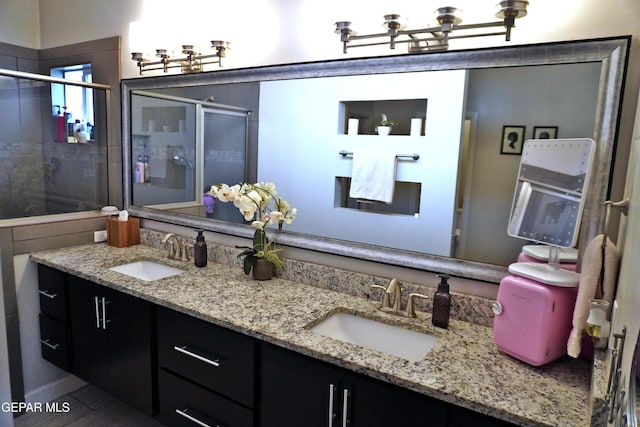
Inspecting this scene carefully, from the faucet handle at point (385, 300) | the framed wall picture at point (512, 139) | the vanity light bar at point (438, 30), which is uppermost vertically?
the vanity light bar at point (438, 30)

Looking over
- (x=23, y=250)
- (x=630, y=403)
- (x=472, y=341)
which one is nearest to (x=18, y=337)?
(x=23, y=250)

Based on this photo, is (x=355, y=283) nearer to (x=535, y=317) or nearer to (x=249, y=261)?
(x=249, y=261)

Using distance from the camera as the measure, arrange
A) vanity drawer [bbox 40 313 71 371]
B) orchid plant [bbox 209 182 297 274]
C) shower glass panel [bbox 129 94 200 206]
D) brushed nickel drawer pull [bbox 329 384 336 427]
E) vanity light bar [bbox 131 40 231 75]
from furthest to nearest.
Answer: shower glass panel [bbox 129 94 200 206], vanity drawer [bbox 40 313 71 371], vanity light bar [bbox 131 40 231 75], orchid plant [bbox 209 182 297 274], brushed nickel drawer pull [bbox 329 384 336 427]

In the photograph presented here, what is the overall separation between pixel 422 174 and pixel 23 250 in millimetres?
2165

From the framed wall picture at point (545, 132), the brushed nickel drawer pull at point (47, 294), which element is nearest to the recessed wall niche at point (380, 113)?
the framed wall picture at point (545, 132)

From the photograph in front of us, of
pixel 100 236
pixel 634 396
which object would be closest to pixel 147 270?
pixel 100 236

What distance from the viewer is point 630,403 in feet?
1.82

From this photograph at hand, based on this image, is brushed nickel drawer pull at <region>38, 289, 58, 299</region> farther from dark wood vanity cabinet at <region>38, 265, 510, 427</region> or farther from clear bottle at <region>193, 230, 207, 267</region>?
clear bottle at <region>193, 230, 207, 267</region>

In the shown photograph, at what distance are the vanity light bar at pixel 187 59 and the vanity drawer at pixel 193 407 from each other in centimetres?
157

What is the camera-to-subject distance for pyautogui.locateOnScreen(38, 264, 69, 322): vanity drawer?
2.22 meters

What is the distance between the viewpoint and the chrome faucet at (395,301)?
1.62 metres

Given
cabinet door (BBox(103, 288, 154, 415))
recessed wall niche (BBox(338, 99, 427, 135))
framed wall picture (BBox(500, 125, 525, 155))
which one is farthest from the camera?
cabinet door (BBox(103, 288, 154, 415))

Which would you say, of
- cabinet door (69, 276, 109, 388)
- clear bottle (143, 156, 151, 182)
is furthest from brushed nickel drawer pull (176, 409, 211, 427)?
clear bottle (143, 156, 151, 182)

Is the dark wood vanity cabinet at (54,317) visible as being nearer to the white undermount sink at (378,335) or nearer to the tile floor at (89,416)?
the tile floor at (89,416)
